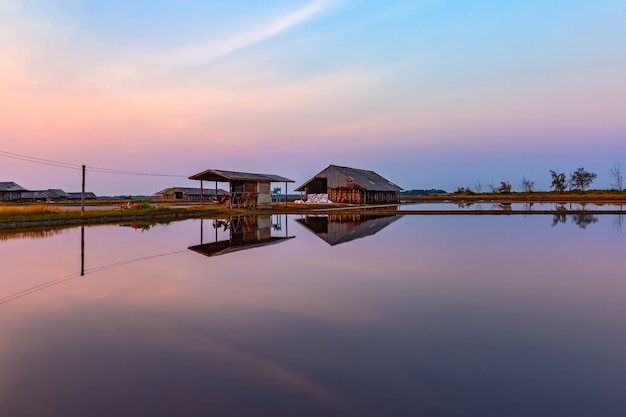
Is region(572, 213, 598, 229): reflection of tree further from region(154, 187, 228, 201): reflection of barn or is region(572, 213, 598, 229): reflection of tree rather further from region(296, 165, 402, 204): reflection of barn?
region(154, 187, 228, 201): reflection of barn

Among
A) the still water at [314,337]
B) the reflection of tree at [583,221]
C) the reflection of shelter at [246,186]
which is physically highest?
the reflection of shelter at [246,186]

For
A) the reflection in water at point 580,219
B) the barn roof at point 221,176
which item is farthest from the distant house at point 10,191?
the reflection in water at point 580,219

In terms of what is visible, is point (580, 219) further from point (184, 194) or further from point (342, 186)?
point (184, 194)

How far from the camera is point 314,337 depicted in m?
5.95

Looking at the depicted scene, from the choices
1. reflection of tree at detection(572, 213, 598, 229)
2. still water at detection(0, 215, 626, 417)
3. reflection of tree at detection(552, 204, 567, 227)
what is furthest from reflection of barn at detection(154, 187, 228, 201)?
still water at detection(0, 215, 626, 417)

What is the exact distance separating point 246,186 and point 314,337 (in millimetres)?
40798

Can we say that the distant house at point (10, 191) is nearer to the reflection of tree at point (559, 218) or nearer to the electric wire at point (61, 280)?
the electric wire at point (61, 280)

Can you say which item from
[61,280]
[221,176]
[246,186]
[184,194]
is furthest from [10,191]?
[61,280]

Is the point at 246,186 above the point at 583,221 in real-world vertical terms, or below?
above

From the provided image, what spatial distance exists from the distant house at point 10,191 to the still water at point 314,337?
2835 inches

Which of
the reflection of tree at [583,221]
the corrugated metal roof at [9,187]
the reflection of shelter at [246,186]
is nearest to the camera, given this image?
the reflection of tree at [583,221]

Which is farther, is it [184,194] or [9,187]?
[184,194]

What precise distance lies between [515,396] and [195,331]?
176 inches

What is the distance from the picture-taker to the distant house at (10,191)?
69750mm
